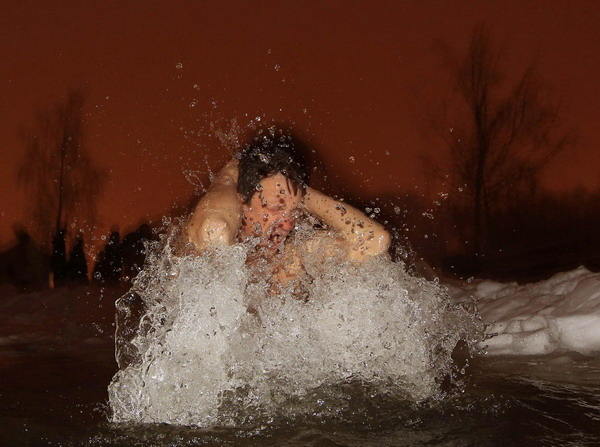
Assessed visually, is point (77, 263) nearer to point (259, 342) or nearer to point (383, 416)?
point (259, 342)

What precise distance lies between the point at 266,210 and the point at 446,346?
50.9 inches

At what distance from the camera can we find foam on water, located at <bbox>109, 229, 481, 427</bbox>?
247cm

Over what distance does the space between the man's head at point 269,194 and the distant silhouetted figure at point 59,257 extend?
37.4ft

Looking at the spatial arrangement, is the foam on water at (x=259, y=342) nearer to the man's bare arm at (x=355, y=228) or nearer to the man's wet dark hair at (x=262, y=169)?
the man's bare arm at (x=355, y=228)

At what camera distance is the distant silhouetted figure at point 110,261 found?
12117mm

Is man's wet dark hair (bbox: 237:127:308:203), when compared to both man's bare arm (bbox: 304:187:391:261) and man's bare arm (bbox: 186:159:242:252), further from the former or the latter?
man's bare arm (bbox: 186:159:242:252)

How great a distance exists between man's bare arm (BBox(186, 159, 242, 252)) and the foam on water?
7 centimetres

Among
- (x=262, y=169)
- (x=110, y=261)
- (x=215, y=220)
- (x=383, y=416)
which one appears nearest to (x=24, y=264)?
(x=110, y=261)

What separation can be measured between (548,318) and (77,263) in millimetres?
11472

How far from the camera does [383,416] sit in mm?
2387

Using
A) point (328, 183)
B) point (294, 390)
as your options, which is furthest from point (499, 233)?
point (294, 390)

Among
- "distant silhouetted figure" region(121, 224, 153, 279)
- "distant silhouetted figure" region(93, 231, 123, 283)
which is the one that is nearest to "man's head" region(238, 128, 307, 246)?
"distant silhouetted figure" region(121, 224, 153, 279)

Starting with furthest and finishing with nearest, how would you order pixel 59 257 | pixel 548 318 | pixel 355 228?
pixel 59 257 → pixel 548 318 → pixel 355 228

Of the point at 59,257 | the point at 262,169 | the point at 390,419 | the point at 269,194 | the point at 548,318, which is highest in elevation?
the point at 59,257
